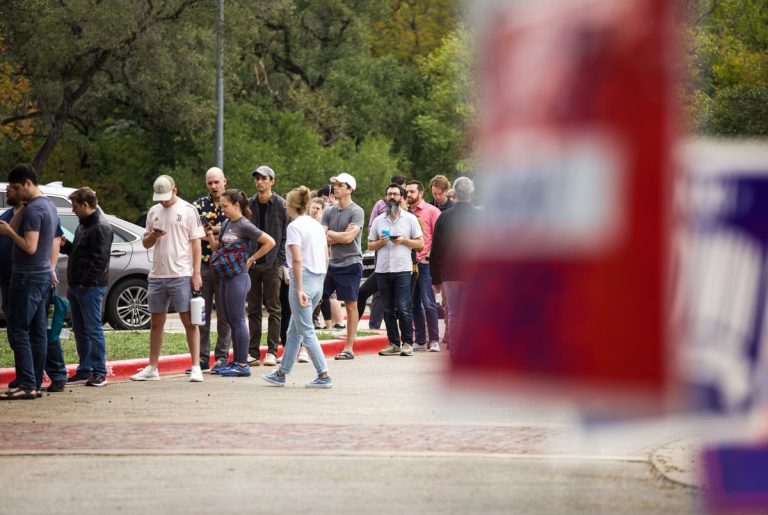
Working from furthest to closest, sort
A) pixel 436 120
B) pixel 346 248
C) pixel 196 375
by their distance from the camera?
pixel 436 120
pixel 346 248
pixel 196 375

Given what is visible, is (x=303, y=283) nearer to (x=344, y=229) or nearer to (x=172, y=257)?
(x=172, y=257)

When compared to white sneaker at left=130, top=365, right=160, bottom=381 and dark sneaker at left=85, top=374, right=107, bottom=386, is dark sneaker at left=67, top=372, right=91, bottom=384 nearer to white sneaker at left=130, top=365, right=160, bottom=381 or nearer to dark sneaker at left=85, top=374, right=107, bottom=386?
dark sneaker at left=85, top=374, right=107, bottom=386

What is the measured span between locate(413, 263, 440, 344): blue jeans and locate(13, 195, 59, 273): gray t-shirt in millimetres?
6356

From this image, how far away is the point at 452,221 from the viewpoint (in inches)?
604

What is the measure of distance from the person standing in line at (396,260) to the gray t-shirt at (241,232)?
2655mm

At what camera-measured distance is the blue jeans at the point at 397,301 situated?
54.2ft

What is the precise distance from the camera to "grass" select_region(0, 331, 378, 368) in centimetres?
1511

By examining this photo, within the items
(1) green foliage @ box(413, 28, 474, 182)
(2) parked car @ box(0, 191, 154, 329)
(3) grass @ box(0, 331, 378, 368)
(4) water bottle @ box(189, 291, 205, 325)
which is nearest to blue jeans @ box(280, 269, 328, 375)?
(4) water bottle @ box(189, 291, 205, 325)

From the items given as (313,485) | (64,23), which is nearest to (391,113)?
(64,23)

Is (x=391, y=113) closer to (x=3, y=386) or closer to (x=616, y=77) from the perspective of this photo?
(x=3, y=386)

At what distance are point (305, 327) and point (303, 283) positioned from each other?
458mm

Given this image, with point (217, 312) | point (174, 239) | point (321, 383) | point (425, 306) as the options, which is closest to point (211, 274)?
point (217, 312)

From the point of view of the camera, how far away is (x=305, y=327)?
12.6m

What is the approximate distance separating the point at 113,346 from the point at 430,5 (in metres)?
54.3
